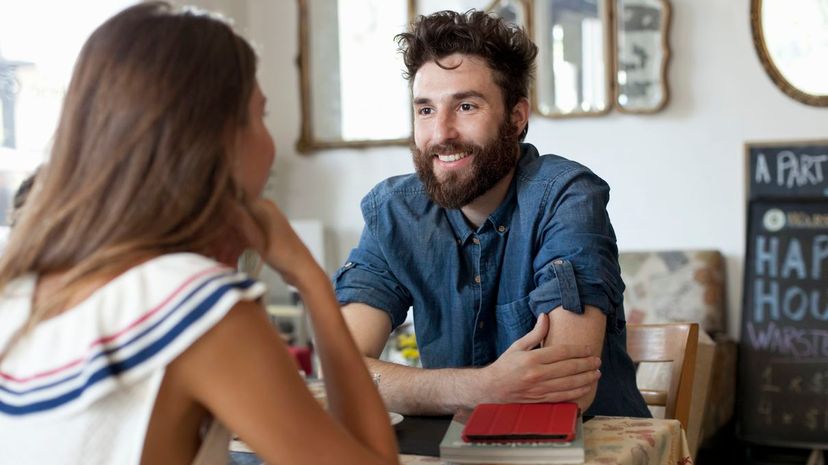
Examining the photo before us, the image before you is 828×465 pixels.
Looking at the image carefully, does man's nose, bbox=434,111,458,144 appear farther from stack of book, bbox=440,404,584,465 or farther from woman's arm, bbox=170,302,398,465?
woman's arm, bbox=170,302,398,465

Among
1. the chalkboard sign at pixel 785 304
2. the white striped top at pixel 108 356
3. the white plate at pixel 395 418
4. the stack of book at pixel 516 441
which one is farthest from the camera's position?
the chalkboard sign at pixel 785 304

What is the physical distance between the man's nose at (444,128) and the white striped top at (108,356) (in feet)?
3.70

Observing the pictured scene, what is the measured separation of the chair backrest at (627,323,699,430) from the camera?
1873 mm

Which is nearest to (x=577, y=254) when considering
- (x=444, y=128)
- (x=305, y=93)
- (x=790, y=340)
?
(x=444, y=128)

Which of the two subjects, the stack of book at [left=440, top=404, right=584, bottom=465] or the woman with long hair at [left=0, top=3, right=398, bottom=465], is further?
the stack of book at [left=440, top=404, right=584, bottom=465]

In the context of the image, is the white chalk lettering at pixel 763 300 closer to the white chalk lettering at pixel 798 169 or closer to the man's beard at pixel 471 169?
the white chalk lettering at pixel 798 169

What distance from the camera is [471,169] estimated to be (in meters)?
1.92

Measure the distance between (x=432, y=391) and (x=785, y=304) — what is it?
8.37ft

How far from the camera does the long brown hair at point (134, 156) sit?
92 centimetres

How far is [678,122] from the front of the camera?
3975 millimetres

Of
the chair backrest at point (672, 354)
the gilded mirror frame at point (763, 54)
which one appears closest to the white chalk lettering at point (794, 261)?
the gilded mirror frame at point (763, 54)

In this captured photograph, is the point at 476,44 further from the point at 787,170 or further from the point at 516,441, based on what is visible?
the point at 787,170

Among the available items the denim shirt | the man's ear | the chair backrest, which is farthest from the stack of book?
the man's ear

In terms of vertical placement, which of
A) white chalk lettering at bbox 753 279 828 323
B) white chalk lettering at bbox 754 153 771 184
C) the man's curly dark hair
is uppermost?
the man's curly dark hair
